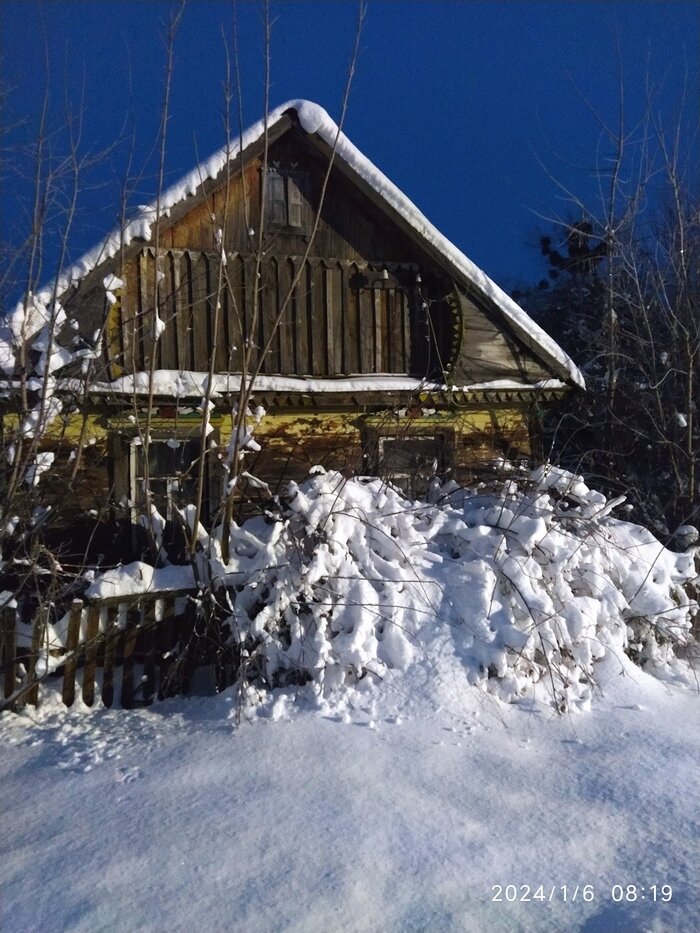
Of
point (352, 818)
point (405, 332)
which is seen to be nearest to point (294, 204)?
point (405, 332)

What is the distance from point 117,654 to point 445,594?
2.50 metres

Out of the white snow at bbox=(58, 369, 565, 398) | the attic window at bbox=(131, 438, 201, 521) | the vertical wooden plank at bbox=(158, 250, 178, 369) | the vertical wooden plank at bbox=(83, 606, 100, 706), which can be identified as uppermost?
the vertical wooden plank at bbox=(158, 250, 178, 369)

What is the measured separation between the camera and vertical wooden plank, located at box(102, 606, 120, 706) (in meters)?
5.40

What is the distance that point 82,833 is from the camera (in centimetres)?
361

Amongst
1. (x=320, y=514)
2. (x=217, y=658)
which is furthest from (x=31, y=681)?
(x=320, y=514)

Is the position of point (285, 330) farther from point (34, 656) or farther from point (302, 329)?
point (34, 656)

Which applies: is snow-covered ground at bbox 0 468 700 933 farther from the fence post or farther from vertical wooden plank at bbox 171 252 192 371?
vertical wooden plank at bbox 171 252 192 371

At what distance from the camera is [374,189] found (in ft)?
28.6

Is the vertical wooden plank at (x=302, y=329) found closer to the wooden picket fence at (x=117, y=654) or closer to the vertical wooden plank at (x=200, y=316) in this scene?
the vertical wooden plank at (x=200, y=316)

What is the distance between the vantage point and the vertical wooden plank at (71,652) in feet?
17.4

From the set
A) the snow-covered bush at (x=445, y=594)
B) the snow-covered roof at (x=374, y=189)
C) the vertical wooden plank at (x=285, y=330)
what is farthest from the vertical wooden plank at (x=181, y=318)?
the snow-covered bush at (x=445, y=594)

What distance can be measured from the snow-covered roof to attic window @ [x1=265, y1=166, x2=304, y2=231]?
66 centimetres

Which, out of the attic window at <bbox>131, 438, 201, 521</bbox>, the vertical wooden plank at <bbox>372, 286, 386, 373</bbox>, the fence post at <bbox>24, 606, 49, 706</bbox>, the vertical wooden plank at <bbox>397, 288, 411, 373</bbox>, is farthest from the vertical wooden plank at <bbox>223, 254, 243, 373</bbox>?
the fence post at <bbox>24, 606, 49, 706</bbox>

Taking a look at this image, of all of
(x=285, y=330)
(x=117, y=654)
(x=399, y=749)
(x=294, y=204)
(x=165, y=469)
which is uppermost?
(x=294, y=204)
